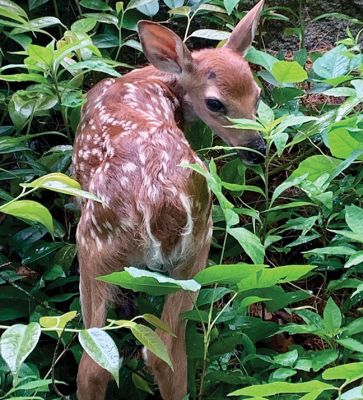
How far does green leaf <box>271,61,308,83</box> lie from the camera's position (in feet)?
10.7

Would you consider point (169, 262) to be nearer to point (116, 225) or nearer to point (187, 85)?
point (116, 225)

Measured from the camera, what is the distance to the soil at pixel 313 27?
475cm

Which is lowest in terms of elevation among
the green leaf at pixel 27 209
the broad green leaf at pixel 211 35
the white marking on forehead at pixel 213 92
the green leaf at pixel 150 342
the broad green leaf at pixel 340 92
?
the white marking on forehead at pixel 213 92

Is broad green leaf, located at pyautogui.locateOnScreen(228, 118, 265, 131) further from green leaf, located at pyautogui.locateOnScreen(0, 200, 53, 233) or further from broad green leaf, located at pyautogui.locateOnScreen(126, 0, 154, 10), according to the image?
broad green leaf, located at pyautogui.locateOnScreen(126, 0, 154, 10)

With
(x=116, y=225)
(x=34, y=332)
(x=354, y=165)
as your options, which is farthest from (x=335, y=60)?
(x=34, y=332)

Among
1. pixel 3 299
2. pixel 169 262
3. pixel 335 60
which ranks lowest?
pixel 3 299

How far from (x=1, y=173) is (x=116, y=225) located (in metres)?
1.09

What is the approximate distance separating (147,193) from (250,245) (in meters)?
0.36

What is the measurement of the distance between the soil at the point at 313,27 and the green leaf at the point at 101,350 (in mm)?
3036

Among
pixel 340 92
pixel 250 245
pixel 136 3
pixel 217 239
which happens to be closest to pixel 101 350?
pixel 250 245

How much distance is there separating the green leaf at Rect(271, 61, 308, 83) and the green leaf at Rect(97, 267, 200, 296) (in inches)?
44.5

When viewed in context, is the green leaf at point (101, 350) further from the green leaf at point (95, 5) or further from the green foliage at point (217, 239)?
the green leaf at point (95, 5)

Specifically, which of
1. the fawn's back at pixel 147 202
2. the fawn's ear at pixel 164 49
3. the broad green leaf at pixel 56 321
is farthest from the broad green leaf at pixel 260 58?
the broad green leaf at pixel 56 321

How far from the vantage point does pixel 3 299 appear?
3.37m
